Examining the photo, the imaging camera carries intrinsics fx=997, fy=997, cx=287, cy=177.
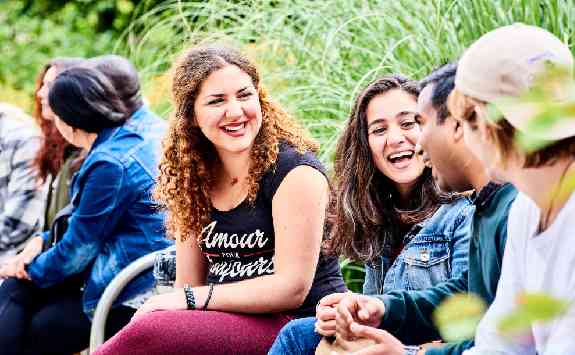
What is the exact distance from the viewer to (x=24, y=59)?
946 cm

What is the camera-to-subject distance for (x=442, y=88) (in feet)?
7.57

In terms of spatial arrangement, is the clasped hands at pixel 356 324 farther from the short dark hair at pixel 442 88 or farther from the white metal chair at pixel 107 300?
the white metal chair at pixel 107 300

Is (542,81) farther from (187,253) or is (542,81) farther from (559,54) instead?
(187,253)

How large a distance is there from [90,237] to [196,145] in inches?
33.6

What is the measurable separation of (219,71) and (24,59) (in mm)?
6661

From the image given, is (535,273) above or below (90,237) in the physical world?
above

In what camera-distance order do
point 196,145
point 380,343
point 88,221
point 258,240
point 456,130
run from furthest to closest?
point 88,221
point 196,145
point 258,240
point 380,343
point 456,130

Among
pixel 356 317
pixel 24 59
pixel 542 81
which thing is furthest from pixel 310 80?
pixel 24 59

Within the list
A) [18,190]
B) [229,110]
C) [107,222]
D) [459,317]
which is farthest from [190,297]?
Result: [459,317]

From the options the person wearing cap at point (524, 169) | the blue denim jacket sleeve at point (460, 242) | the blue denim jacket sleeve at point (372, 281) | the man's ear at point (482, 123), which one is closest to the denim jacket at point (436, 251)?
the blue denim jacket sleeve at point (460, 242)

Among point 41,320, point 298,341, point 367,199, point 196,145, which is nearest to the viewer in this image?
point 298,341

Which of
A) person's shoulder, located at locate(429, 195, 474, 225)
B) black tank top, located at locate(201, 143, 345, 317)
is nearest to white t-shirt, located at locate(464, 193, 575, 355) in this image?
person's shoulder, located at locate(429, 195, 474, 225)

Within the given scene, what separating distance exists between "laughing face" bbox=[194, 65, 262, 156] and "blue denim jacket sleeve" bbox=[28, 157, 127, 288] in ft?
2.70

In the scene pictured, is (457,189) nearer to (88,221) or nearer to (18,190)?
(88,221)
